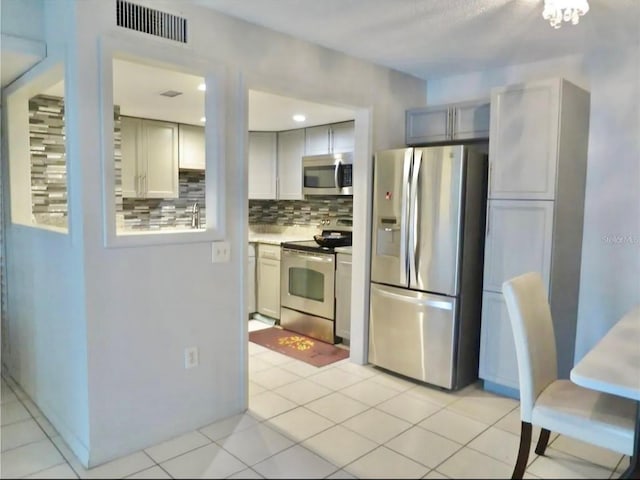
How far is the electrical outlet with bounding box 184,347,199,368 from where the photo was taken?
242cm

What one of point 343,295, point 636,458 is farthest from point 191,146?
point 636,458

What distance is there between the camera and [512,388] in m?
2.92

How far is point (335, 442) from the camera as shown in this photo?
7.67ft

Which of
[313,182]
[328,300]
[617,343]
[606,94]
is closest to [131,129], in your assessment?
[313,182]

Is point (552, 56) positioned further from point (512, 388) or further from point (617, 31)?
point (512, 388)

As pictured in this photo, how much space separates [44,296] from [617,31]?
346 cm

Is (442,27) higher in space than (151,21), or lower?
higher

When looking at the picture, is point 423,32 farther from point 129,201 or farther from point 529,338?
point 129,201

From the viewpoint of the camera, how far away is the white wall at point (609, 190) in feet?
9.01

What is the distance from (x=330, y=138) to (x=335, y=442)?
2857 millimetres

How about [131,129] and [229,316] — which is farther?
[131,129]

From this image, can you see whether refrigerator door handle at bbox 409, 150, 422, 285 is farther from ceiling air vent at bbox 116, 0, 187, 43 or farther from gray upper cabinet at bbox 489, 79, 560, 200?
ceiling air vent at bbox 116, 0, 187, 43

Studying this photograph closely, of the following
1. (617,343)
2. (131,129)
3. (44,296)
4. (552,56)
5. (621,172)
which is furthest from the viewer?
(131,129)

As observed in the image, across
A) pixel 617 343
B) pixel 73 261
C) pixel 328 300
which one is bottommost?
pixel 328 300
